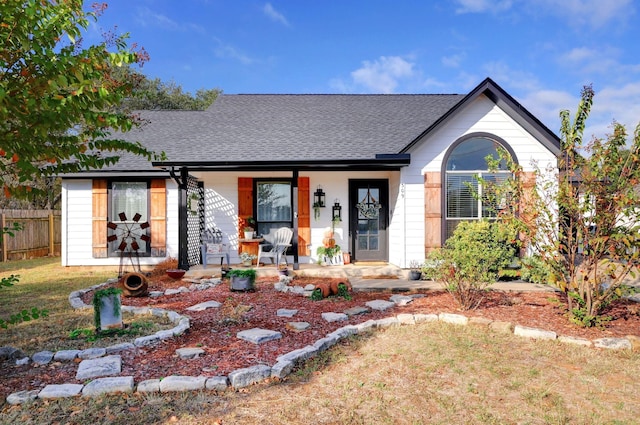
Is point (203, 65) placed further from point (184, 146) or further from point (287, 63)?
point (184, 146)

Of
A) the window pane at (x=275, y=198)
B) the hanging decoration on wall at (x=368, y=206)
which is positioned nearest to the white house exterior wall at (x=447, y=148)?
the hanging decoration on wall at (x=368, y=206)

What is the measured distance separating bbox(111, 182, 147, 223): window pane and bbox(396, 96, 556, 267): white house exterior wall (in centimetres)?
649

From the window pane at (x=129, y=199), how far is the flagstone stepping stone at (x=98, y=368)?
6.82 meters

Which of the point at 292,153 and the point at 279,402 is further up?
the point at 292,153

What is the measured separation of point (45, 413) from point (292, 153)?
21.4 feet

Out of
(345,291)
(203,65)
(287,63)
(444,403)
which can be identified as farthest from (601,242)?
(203,65)

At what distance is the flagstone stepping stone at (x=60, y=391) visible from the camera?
270 cm

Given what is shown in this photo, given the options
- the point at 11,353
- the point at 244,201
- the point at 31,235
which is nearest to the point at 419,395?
the point at 11,353

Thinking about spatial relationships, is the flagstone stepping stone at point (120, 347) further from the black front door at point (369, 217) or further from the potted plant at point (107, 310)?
the black front door at point (369, 217)

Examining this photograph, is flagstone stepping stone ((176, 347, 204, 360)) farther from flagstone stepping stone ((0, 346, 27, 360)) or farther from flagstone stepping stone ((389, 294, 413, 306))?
flagstone stepping stone ((389, 294, 413, 306))

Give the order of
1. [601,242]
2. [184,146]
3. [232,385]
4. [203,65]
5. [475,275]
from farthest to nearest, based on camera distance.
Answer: [203,65], [184,146], [475,275], [601,242], [232,385]

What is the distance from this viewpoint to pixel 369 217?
9336 mm

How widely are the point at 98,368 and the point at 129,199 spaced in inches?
284

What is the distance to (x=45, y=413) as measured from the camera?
2490 millimetres
